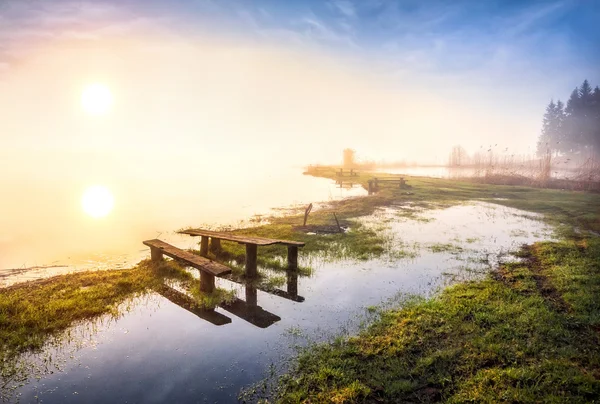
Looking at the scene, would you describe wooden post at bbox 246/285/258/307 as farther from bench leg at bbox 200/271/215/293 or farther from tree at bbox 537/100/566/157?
tree at bbox 537/100/566/157

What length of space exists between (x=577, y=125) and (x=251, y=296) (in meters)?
99.6

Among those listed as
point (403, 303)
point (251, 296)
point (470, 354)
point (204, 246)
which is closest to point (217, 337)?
point (251, 296)

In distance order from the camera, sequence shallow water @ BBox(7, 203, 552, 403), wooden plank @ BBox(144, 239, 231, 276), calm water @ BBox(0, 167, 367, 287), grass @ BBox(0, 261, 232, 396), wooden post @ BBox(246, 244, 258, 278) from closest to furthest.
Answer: shallow water @ BBox(7, 203, 552, 403)
grass @ BBox(0, 261, 232, 396)
wooden plank @ BBox(144, 239, 231, 276)
wooden post @ BBox(246, 244, 258, 278)
calm water @ BBox(0, 167, 367, 287)

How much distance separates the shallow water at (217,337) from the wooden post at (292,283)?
7.0 inches

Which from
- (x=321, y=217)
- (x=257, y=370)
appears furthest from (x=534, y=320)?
(x=321, y=217)

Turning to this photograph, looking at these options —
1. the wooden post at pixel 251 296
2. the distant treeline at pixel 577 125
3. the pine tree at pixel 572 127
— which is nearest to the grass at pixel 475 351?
the wooden post at pixel 251 296

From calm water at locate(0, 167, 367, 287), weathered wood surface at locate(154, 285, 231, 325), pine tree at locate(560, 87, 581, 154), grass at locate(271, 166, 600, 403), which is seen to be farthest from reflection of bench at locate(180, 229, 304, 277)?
pine tree at locate(560, 87, 581, 154)

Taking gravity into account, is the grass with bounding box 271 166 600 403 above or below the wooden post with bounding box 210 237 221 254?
below

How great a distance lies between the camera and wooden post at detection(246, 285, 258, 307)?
27.9 ft

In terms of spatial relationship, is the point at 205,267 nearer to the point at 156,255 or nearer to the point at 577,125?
the point at 156,255

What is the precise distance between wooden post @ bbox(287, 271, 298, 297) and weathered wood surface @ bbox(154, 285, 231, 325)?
2208 mm

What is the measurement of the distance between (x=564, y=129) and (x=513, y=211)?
8171 centimetres

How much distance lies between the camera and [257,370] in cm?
566

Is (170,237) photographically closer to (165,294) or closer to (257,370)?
(165,294)
